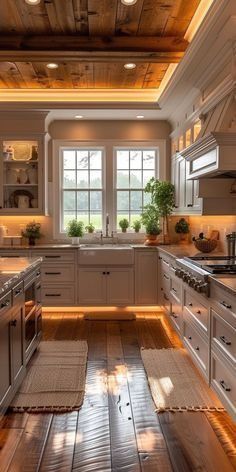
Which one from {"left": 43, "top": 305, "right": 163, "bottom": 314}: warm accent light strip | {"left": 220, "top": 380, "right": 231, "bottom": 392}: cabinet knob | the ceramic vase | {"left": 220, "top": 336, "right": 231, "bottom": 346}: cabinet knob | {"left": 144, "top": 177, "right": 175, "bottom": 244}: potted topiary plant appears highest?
{"left": 144, "top": 177, "right": 175, "bottom": 244}: potted topiary plant

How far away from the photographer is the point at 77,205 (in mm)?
6184

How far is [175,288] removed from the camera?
14.1ft

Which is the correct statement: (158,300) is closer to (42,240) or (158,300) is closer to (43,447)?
(42,240)

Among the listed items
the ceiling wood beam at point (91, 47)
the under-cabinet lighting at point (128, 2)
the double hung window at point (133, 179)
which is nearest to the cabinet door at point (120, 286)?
the double hung window at point (133, 179)

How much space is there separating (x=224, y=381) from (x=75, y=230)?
3627 mm

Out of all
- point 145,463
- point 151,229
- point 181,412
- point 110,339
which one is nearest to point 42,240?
point 151,229

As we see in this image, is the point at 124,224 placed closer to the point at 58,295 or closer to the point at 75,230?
the point at 75,230

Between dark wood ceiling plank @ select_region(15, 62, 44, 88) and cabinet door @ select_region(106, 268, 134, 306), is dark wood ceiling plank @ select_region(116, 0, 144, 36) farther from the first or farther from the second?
cabinet door @ select_region(106, 268, 134, 306)

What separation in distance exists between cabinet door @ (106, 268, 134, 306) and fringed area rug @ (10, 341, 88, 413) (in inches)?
50.1

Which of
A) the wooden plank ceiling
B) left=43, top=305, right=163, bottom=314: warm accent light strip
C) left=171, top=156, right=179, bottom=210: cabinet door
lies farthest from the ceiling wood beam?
left=43, top=305, right=163, bottom=314: warm accent light strip

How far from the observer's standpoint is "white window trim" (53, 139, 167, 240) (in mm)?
6020

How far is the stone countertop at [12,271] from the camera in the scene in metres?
2.63

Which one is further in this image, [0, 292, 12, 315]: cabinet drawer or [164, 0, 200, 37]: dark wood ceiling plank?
[164, 0, 200, 37]: dark wood ceiling plank

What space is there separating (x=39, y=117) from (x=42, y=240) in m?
1.71
